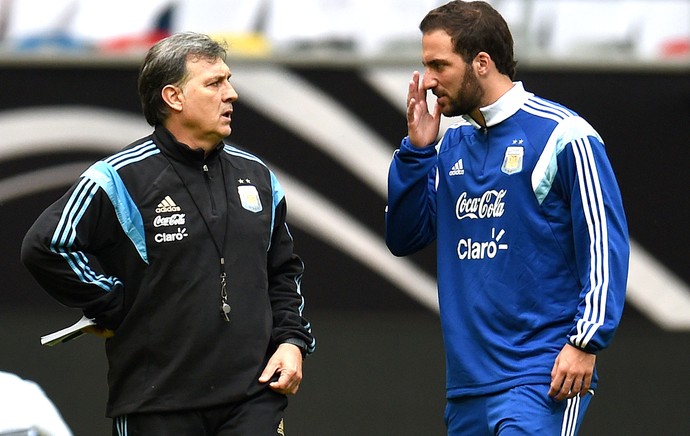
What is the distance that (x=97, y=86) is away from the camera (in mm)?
6516

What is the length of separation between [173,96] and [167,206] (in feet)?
1.23

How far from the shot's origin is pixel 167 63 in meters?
4.09

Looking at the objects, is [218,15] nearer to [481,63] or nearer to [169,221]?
[481,63]

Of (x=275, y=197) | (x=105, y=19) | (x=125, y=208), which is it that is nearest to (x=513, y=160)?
(x=275, y=197)

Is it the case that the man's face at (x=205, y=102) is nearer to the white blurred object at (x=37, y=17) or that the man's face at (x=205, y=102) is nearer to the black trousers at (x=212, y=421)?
the black trousers at (x=212, y=421)

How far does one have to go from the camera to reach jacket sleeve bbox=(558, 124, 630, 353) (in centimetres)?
380

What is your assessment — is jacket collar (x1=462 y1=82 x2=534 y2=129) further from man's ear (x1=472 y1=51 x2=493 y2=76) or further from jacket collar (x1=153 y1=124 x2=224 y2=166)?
jacket collar (x1=153 y1=124 x2=224 y2=166)

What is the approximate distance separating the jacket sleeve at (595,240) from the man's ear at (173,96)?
1198 millimetres

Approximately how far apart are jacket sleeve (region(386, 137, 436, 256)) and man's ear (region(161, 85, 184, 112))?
74cm

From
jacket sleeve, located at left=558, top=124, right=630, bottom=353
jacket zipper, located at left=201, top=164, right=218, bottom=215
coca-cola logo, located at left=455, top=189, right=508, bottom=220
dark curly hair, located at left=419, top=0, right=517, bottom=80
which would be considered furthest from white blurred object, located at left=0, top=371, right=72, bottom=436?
dark curly hair, located at left=419, top=0, right=517, bottom=80

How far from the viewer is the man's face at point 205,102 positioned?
160 inches

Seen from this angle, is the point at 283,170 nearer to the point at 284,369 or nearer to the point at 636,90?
the point at 636,90

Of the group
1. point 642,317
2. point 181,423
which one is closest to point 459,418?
point 181,423

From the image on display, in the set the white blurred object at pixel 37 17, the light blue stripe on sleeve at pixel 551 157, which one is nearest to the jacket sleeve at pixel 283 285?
the light blue stripe on sleeve at pixel 551 157
